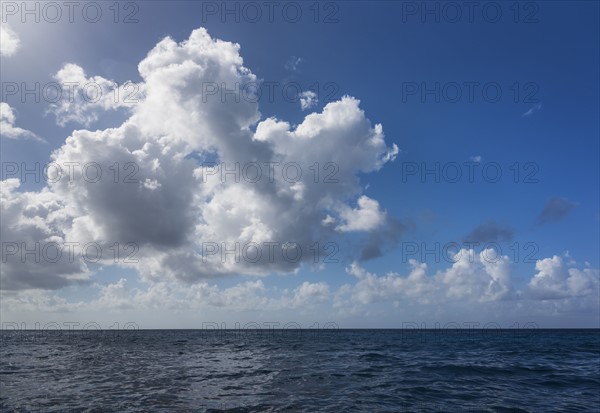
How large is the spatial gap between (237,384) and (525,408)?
18467 millimetres

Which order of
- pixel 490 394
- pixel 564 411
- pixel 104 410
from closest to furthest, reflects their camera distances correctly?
pixel 104 410, pixel 564 411, pixel 490 394

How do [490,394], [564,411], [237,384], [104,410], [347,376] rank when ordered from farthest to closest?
[347,376]
[237,384]
[490,394]
[564,411]
[104,410]

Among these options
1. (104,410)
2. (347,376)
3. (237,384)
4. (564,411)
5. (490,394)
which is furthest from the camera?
(347,376)

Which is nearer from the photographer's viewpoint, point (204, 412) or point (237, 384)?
point (204, 412)

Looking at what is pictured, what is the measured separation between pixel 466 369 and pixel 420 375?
7045mm

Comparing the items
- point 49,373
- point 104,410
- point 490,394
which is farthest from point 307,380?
point 49,373

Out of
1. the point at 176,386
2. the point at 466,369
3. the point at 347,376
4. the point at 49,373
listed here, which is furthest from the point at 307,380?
the point at 49,373

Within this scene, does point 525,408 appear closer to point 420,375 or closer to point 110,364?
point 420,375

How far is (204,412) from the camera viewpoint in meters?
19.7

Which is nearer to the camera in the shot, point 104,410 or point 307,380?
point 104,410

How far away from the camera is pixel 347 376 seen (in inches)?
Answer: 1243

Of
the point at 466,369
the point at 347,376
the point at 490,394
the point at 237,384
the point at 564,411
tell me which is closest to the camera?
the point at 564,411

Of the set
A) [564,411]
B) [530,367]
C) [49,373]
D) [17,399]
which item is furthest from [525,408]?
[49,373]

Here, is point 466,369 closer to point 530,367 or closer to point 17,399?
point 530,367
